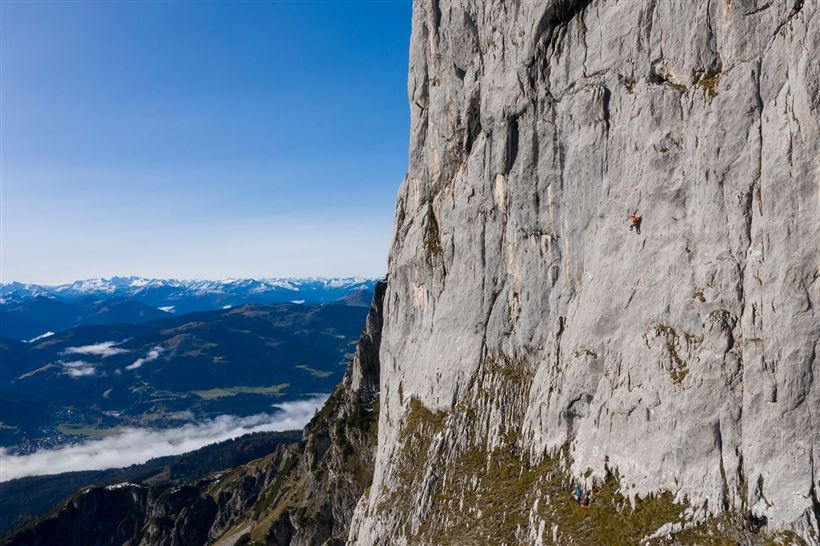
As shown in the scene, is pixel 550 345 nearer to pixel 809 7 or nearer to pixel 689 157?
pixel 689 157

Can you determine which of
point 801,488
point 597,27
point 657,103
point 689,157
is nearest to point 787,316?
point 801,488

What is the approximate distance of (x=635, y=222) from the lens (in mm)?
51469

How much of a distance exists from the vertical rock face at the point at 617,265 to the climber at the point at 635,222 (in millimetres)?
607

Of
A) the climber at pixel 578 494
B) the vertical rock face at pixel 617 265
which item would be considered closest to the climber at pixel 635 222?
the vertical rock face at pixel 617 265

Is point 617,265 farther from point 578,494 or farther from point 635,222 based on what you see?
point 578,494

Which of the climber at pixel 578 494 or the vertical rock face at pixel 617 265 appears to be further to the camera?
the climber at pixel 578 494

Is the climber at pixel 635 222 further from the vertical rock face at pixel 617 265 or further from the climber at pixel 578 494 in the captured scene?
the climber at pixel 578 494

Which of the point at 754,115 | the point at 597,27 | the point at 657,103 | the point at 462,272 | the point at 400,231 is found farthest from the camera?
the point at 400,231

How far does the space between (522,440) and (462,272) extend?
2532 cm

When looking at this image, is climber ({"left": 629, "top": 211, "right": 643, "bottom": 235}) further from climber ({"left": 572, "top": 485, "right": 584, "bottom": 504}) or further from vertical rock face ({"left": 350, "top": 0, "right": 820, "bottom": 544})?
climber ({"left": 572, "top": 485, "right": 584, "bottom": 504})

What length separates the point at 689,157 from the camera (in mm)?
48281

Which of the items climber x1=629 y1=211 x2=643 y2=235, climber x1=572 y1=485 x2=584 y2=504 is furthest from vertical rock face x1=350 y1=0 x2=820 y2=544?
climber x1=572 y1=485 x2=584 y2=504

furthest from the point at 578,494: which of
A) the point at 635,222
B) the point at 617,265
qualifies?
the point at 635,222

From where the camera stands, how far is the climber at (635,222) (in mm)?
51156
